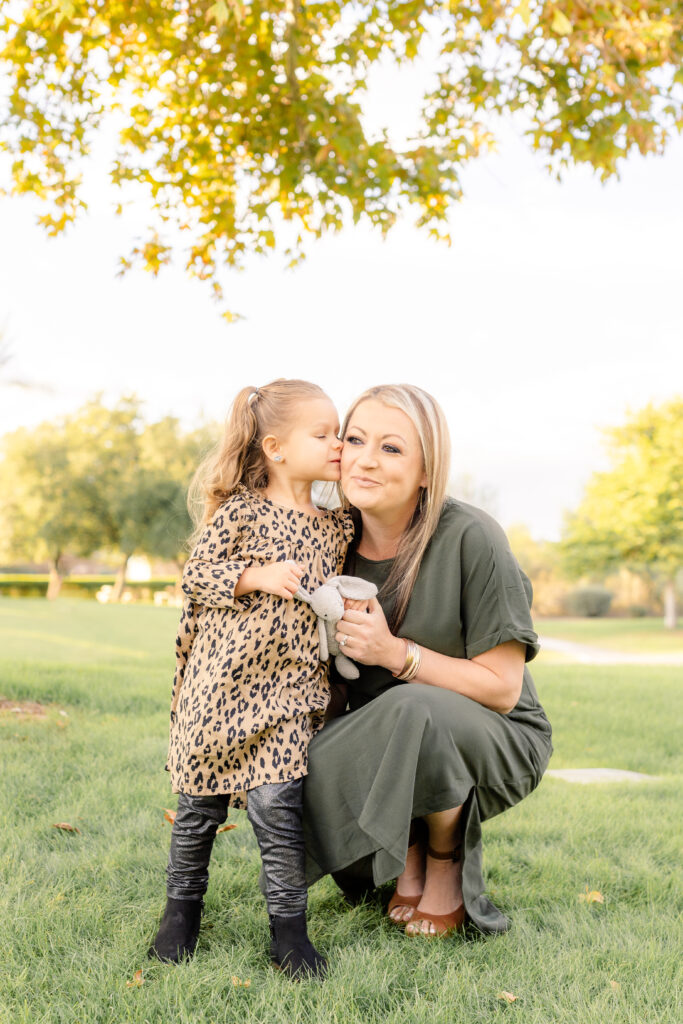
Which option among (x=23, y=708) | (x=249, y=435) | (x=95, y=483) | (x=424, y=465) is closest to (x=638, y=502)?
(x=95, y=483)

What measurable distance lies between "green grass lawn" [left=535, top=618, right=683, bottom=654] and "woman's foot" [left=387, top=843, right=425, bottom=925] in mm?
23739

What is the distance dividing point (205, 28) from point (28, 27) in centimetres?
134

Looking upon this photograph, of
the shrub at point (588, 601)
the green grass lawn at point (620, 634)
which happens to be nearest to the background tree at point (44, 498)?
the green grass lawn at point (620, 634)

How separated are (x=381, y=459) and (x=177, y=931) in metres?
1.54

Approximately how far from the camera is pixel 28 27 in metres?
6.25

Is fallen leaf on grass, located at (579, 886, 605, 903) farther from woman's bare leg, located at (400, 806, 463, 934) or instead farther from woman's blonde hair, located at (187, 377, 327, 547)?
woman's blonde hair, located at (187, 377, 327, 547)

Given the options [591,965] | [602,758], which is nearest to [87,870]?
[591,965]

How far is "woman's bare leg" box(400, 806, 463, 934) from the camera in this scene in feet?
8.87

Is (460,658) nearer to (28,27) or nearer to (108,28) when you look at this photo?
(28,27)

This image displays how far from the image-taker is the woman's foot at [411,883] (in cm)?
283

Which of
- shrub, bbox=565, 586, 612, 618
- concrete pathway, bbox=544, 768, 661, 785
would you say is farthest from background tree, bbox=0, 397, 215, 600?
concrete pathway, bbox=544, 768, 661, 785

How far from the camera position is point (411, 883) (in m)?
2.85

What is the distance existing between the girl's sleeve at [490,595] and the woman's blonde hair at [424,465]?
0.14 m

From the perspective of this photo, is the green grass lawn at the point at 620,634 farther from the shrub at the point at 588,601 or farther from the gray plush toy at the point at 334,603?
the gray plush toy at the point at 334,603
